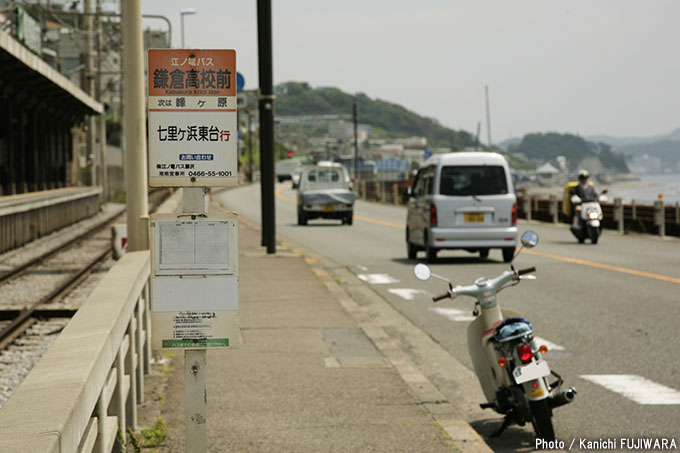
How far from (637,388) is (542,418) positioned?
2.13 m

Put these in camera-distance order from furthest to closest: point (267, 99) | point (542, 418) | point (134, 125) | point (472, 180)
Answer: point (267, 99) → point (472, 180) → point (134, 125) → point (542, 418)

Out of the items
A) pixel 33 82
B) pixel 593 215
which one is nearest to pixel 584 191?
pixel 593 215

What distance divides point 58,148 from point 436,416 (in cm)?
3489

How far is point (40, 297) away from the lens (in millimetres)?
14797

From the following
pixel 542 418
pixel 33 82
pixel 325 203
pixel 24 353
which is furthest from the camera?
pixel 325 203

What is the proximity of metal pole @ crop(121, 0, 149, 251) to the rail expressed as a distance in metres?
4.45

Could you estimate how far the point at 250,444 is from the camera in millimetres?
6004

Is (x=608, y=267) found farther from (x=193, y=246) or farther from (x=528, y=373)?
(x=193, y=246)

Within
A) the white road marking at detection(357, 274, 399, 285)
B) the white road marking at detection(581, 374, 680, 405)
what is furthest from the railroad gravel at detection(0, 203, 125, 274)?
the white road marking at detection(581, 374, 680, 405)

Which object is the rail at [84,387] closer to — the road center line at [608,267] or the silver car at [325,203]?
the road center line at [608,267]

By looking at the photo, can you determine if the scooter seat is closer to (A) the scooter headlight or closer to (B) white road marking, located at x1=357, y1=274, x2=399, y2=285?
(B) white road marking, located at x1=357, y1=274, x2=399, y2=285

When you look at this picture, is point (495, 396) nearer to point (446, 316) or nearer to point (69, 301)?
point (446, 316)

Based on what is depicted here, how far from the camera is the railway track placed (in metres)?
10.0

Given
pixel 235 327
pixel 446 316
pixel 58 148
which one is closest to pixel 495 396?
pixel 235 327
